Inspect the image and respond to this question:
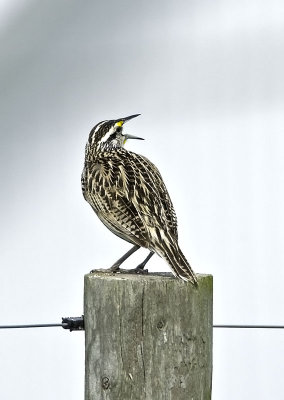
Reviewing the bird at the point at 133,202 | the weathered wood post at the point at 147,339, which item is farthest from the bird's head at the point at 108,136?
the weathered wood post at the point at 147,339

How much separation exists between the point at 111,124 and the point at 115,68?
2.74 m

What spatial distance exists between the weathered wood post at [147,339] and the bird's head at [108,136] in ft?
9.21

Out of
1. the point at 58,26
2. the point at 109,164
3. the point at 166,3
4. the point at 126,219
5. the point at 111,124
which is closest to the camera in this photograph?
the point at 126,219

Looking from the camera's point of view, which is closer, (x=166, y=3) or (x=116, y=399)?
(x=116, y=399)

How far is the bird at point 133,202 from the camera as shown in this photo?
5758mm

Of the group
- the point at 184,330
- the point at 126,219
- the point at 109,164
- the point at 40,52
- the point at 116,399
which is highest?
the point at 40,52

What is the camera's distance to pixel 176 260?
17.3ft

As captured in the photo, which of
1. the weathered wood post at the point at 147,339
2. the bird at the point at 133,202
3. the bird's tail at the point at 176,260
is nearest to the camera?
the weathered wood post at the point at 147,339

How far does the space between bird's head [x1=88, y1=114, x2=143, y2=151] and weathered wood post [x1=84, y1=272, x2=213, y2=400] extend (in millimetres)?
2808

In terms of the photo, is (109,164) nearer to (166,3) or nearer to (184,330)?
(184,330)

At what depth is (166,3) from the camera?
1004cm

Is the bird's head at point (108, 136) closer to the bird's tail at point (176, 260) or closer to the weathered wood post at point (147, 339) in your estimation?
the bird's tail at point (176, 260)

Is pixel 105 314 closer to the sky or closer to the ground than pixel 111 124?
closer to the ground

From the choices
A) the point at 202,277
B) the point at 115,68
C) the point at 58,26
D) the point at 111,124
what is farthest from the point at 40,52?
the point at 202,277
